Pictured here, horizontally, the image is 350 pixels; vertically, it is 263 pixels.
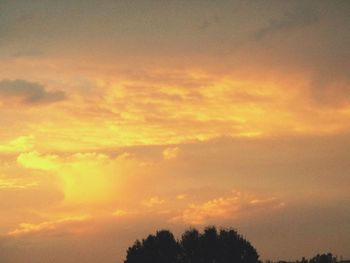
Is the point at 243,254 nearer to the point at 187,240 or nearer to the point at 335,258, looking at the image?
the point at 187,240

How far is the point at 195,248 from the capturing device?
399 feet

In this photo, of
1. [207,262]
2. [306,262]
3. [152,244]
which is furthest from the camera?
[306,262]

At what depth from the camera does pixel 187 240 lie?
406ft

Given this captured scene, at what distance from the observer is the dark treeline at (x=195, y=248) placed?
118m

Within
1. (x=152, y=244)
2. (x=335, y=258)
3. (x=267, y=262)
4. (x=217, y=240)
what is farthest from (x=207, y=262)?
(x=335, y=258)

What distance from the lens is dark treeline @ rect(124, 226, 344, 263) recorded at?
118 meters

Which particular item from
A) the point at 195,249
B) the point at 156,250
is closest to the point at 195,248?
the point at 195,249

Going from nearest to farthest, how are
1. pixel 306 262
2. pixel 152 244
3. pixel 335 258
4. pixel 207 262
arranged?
1. pixel 207 262
2. pixel 152 244
3. pixel 306 262
4. pixel 335 258

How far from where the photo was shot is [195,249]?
12144cm

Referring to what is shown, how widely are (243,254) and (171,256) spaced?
1795cm

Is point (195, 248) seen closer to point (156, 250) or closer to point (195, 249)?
point (195, 249)

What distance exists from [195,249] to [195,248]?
10.8 inches

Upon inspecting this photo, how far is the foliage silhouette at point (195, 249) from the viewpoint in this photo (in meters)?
118

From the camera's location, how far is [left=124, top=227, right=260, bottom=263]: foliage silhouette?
11806 centimetres
